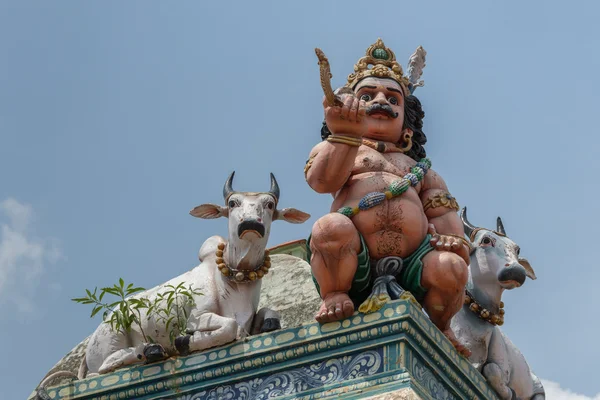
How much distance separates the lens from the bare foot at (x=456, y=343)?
9.55 meters

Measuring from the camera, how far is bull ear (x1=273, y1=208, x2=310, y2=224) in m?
10.1

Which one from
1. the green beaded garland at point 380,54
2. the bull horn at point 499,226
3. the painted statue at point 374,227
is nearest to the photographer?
the painted statue at point 374,227

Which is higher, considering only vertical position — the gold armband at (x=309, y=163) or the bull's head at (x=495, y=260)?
the gold armband at (x=309, y=163)

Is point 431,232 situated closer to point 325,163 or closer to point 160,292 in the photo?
point 325,163

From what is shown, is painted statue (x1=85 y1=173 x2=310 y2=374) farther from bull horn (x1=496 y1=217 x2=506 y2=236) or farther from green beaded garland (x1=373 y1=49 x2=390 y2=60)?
bull horn (x1=496 y1=217 x2=506 y2=236)

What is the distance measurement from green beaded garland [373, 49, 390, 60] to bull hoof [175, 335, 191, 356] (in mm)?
2172

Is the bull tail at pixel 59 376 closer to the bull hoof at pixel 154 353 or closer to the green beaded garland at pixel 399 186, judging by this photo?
the bull hoof at pixel 154 353

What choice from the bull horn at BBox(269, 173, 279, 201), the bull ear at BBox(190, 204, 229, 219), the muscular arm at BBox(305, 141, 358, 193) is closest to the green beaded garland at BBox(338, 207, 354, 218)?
the muscular arm at BBox(305, 141, 358, 193)

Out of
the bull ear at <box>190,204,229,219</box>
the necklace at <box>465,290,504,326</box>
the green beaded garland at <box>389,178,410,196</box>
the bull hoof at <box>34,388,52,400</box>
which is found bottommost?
the bull hoof at <box>34,388,52,400</box>

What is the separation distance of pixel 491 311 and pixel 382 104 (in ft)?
4.71

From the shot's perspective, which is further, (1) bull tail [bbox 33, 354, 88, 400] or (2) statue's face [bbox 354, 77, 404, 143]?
(2) statue's face [bbox 354, 77, 404, 143]

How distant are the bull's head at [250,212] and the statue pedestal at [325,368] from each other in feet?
2.45

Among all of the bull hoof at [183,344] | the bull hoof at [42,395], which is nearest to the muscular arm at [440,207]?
the bull hoof at [183,344]

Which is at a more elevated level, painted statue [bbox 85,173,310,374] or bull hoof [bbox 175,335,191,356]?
painted statue [bbox 85,173,310,374]
